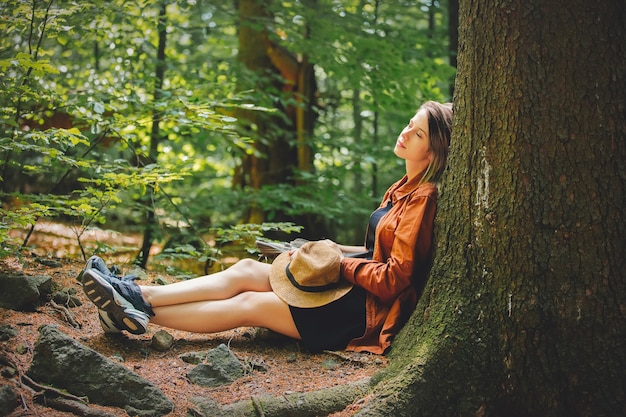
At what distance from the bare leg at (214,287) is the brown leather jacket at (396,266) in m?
0.63

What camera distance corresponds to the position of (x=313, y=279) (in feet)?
10.2

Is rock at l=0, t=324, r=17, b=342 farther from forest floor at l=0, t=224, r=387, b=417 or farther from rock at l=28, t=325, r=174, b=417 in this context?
rock at l=28, t=325, r=174, b=417

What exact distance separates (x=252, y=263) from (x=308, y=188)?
3701 mm

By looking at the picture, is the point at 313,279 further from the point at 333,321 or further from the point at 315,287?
the point at 333,321

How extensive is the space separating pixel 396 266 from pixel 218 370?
1175 millimetres

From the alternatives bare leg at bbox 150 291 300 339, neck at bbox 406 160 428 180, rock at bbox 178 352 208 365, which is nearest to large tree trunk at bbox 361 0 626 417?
neck at bbox 406 160 428 180

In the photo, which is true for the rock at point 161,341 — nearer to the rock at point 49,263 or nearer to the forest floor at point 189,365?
the forest floor at point 189,365

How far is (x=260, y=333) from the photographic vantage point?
3.33 metres

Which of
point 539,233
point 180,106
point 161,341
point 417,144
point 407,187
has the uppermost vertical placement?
point 180,106

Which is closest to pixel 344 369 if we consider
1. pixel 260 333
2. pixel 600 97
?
pixel 260 333

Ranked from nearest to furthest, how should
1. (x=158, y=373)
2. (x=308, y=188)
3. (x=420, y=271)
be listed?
(x=158, y=373), (x=420, y=271), (x=308, y=188)

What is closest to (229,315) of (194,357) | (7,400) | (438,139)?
(194,357)

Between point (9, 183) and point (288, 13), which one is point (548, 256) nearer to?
point (288, 13)

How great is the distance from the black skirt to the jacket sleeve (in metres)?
0.16
